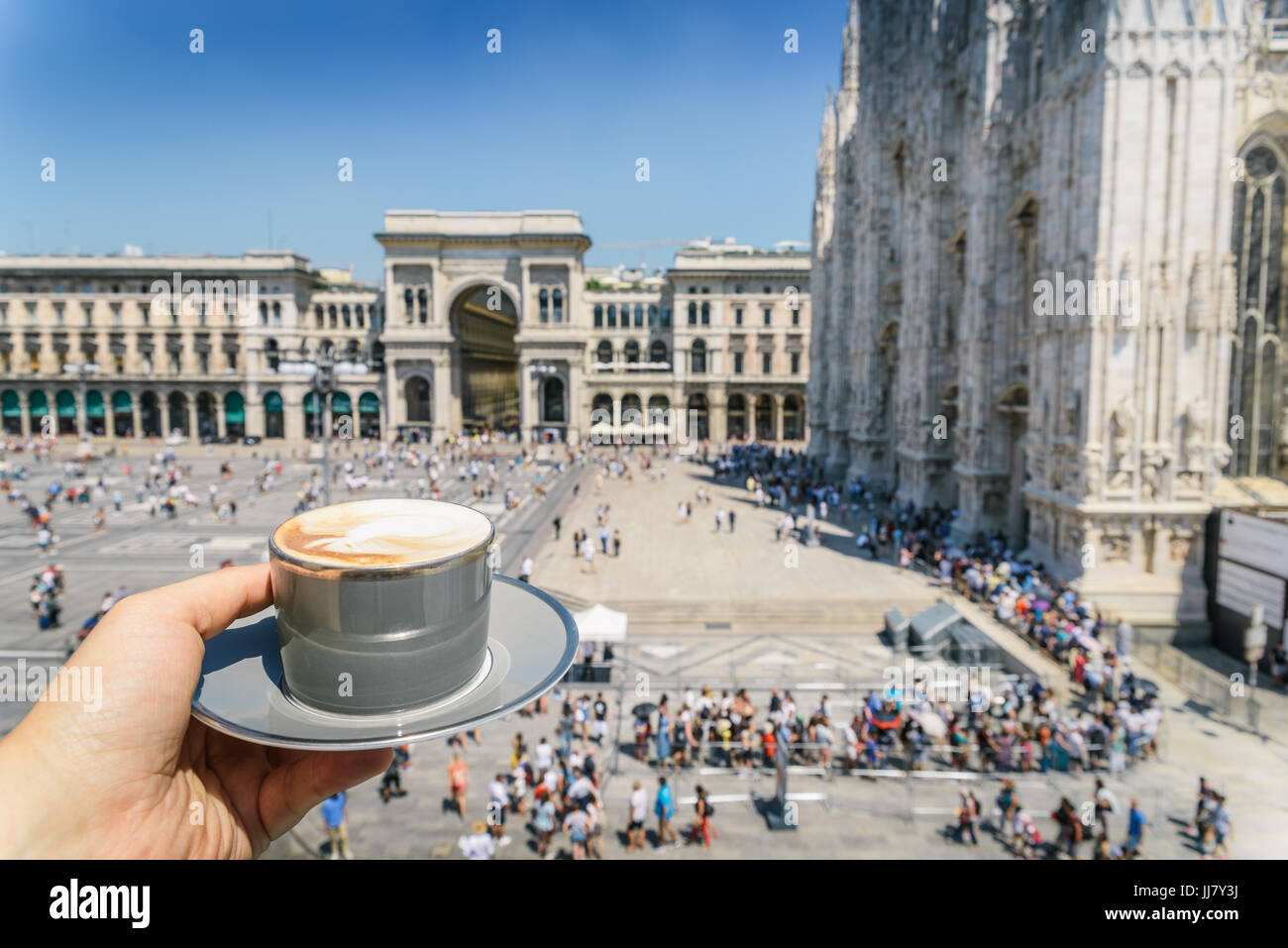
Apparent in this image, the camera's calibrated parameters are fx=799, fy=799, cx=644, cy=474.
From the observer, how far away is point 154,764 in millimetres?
2229

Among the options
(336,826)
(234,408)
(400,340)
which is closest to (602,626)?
(336,826)

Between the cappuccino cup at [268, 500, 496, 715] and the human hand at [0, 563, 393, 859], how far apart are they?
37 centimetres

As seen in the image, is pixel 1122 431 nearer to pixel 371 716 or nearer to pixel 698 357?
pixel 371 716

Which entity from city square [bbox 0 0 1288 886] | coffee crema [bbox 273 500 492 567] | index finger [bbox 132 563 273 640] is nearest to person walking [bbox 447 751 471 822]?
city square [bbox 0 0 1288 886]

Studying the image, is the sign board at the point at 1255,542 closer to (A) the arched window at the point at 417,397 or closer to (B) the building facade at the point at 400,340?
(B) the building facade at the point at 400,340

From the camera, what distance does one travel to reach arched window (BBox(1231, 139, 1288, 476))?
2348cm

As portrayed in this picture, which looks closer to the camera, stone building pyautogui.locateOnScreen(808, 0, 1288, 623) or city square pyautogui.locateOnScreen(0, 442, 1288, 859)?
city square pyautogui.locateOnScreen(0, 442, 1288, 859)

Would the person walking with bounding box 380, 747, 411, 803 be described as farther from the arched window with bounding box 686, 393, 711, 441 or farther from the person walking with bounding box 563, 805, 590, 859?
the arched window with bounding box 686, 393, 711, 441

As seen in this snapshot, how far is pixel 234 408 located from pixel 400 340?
19.7m

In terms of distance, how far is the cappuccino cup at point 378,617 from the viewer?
6.81 feet

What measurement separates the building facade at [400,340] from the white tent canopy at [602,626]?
5312 centimetres
